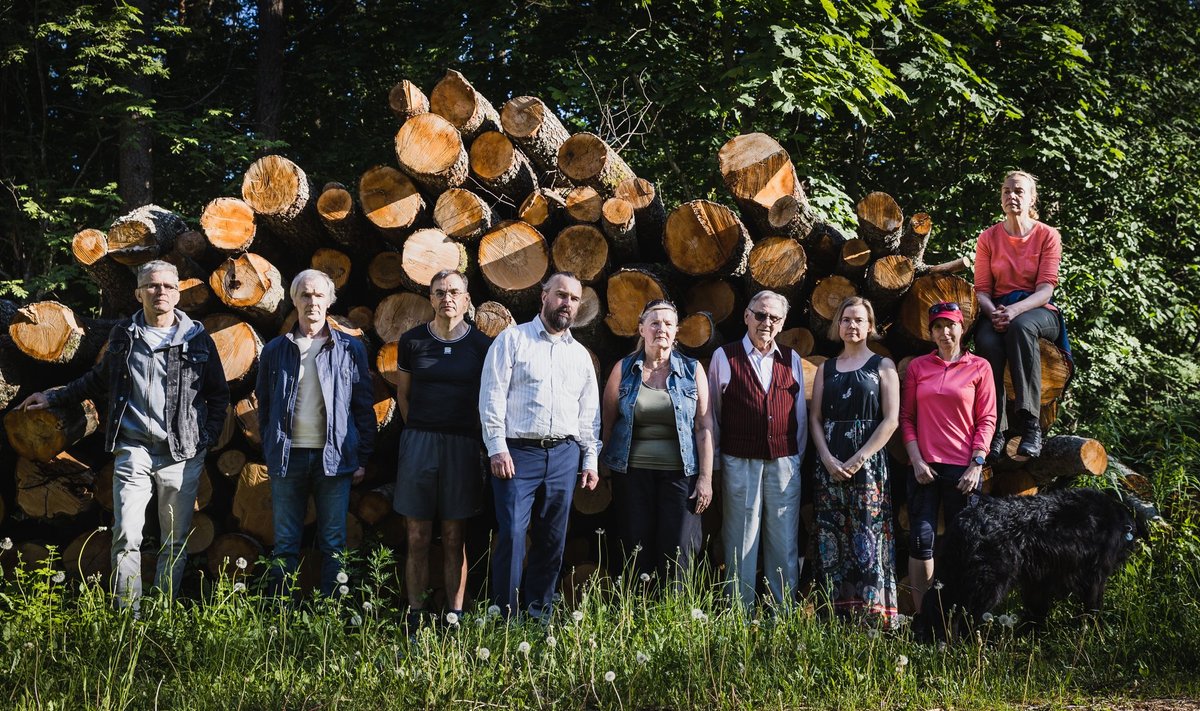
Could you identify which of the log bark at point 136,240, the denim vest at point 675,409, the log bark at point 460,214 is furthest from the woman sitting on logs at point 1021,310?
the log bark at point 136,240

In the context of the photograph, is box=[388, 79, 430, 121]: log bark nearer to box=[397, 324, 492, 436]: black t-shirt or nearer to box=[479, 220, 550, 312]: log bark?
box=[479, 220, 550, 312]: log bark

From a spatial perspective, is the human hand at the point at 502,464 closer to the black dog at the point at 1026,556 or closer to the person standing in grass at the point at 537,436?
the person standing in grass at the point at 537,436

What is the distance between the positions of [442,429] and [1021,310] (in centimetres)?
302

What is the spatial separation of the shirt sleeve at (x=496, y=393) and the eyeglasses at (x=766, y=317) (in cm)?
120

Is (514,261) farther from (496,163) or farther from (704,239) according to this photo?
(704,239)

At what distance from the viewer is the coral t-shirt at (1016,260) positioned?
447 centimetres

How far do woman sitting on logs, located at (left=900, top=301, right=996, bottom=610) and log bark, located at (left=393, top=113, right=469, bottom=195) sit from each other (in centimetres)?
265

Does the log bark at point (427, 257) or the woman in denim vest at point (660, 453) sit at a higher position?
the log bark at point (427, 257)

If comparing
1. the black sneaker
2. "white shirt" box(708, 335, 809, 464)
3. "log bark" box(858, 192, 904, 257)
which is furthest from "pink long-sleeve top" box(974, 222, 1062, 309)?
"white shirt" box(708, 335, 809, 464)

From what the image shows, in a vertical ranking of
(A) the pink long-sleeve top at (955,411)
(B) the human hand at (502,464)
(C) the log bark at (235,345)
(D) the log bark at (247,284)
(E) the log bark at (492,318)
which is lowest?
(B) the human hand at (502,464)

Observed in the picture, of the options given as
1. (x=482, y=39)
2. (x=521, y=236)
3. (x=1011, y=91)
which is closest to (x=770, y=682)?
(x=521, y=236)

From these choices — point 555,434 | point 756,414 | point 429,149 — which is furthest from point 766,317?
point 429,149

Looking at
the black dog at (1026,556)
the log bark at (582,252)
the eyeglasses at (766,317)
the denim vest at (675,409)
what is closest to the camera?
the black dog at (1026,556)

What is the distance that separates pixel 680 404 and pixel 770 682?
1442 mm
